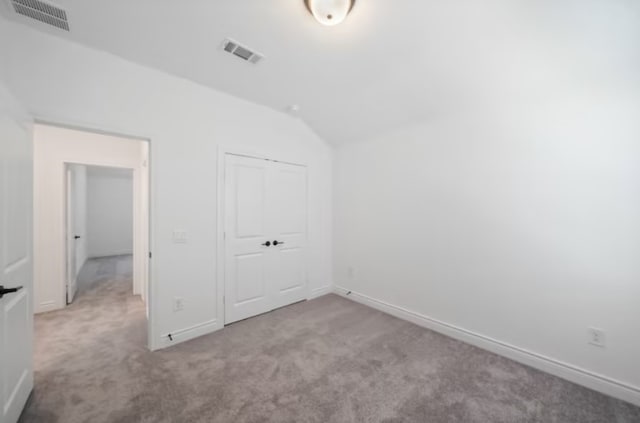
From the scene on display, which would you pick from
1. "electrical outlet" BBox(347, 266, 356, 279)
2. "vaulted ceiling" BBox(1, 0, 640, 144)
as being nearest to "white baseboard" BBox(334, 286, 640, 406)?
"electrical outlet" BBox(347, 266, 356, 279)

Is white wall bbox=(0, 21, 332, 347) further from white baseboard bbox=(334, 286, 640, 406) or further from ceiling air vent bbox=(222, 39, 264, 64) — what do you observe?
white baseboard bbox=(334, 286, 640, 406)

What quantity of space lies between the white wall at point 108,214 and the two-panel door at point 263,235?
5.93m

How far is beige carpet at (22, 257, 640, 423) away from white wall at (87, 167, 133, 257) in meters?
5.44

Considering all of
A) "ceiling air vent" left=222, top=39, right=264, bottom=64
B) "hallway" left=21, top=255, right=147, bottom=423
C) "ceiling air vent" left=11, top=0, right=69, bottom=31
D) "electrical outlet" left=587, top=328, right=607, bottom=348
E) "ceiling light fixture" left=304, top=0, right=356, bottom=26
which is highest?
"ceiling air vent" left=222, top=39, right=264, bottom=64

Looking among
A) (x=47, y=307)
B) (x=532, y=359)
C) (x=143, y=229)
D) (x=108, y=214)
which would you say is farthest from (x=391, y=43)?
(x=108, y=214)

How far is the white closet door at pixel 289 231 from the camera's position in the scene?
3.24 m

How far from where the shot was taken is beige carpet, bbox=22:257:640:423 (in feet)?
5.16

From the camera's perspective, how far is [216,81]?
99.4 inches

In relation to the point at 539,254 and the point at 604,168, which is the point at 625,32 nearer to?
the point at 604,168

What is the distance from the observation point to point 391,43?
199 cm

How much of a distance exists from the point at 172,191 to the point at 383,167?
97.8 inches

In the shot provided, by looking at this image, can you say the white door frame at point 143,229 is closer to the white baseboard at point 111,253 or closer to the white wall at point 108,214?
the white wall at point 108,214

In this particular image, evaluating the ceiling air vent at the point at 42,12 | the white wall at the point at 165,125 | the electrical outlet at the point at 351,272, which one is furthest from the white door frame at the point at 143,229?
the electrical outlet at the point at 351,272

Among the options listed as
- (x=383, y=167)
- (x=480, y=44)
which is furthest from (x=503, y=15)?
(x=383, y=167)
